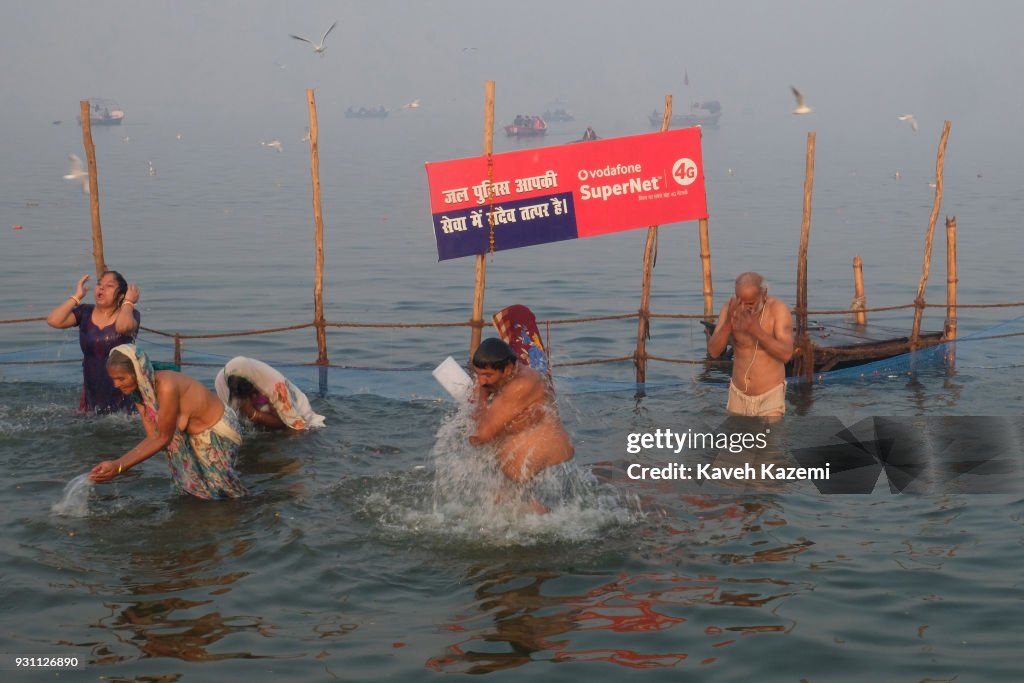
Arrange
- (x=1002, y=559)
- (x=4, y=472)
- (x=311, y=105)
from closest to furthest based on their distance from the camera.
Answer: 1. (x=1002, y=559)
2. (x=4, y=472)
3. (x=311, y=105)

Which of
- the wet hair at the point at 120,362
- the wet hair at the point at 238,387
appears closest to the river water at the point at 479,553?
the wet hair at the point at 238,387

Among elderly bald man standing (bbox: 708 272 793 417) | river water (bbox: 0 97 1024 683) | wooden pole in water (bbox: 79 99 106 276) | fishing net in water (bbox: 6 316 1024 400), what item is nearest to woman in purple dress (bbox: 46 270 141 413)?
river water (bbox: 0 97 1024 683)

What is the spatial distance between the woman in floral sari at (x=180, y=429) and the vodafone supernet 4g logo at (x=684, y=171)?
18.2 feet

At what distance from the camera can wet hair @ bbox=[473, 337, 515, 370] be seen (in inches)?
271

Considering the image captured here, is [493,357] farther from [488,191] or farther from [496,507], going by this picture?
[488,191]

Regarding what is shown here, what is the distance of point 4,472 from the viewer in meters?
9.16

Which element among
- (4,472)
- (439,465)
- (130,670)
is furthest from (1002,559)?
(4,472)

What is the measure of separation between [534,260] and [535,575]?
2174cm

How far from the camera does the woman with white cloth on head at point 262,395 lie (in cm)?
1016

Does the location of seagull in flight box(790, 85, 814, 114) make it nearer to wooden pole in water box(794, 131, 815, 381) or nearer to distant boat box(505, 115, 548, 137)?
wooden pole in water box(794, 131, 815, 381)

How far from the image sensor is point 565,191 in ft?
37.7

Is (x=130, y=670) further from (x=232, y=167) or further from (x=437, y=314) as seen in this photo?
(x=232, y=167)

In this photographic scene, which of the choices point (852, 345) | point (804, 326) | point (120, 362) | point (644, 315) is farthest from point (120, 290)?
point (852, 345)

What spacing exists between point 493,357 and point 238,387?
166 inches
